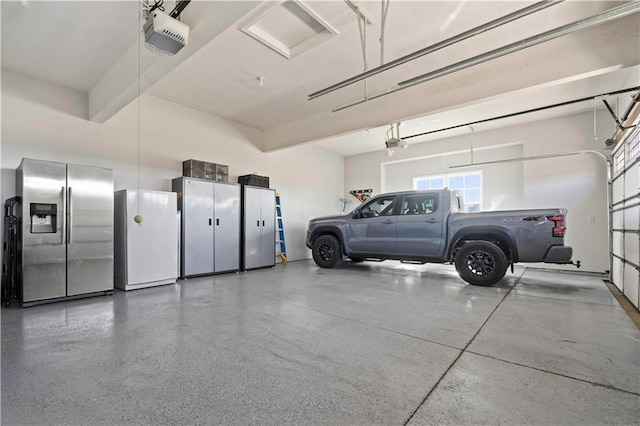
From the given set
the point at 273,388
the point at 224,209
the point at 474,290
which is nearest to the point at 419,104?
the point at 474,290

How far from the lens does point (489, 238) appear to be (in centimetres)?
469

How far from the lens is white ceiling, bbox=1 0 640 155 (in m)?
3.02

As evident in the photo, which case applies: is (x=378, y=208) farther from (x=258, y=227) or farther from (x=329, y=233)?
(x=258, y=227)

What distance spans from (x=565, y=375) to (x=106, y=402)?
2.83 metres

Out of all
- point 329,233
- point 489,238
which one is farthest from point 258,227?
point 489,238

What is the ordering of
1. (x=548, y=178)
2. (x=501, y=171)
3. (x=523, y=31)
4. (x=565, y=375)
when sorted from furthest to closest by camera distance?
(x=501, y=171)
(x=548, y=178)
(x=523, y=31)
(x=565, y=375)

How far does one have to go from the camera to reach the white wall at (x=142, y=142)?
407cm

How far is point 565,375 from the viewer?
188 centimetres

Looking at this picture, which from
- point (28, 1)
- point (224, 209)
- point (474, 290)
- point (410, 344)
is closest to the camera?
point (410, 344)

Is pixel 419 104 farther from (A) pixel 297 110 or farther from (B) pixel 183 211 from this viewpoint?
(B) pixel 183 211

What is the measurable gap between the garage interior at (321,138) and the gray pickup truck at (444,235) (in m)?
0.43

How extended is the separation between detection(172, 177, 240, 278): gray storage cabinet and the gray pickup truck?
6.48 feet

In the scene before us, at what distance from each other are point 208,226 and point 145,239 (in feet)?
3.99

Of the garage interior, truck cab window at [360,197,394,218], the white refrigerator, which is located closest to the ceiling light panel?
the garage interior
